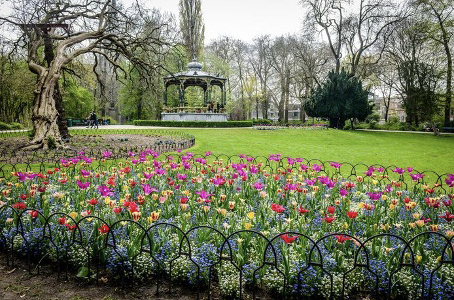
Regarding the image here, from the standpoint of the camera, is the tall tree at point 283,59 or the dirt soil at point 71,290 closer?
the dirt soil at point 71,290

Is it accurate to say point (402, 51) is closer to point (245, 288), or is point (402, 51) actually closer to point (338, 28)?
point (338, 28)

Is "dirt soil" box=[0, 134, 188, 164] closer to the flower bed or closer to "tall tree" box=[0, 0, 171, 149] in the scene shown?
"tall tree" box=[0, 0, 171, 149]

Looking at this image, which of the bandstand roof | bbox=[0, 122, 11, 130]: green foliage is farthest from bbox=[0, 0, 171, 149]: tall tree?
bbox=[0, 122, 11, 130]: green foliage

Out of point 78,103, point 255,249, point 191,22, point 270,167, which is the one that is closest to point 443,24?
point 191,22

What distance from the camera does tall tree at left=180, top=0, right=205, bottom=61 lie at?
41.0 m

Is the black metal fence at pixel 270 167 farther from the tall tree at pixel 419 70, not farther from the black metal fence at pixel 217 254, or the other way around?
the tall tree at pixel 419 70

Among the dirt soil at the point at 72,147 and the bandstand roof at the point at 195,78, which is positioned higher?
the bandstand roof at the point at 195,78

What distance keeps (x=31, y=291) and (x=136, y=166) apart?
13.8 feet

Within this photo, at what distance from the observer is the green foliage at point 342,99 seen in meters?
28.0

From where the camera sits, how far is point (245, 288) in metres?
3.05

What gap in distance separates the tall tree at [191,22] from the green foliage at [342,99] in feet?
62.1

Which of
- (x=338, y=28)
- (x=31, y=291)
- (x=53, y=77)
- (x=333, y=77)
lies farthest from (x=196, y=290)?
(x=338, y=28)

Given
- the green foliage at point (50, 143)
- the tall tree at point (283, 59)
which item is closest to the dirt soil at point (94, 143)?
the green foliage at point (50, 143)

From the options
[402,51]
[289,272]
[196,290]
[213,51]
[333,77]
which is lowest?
[196,290]
